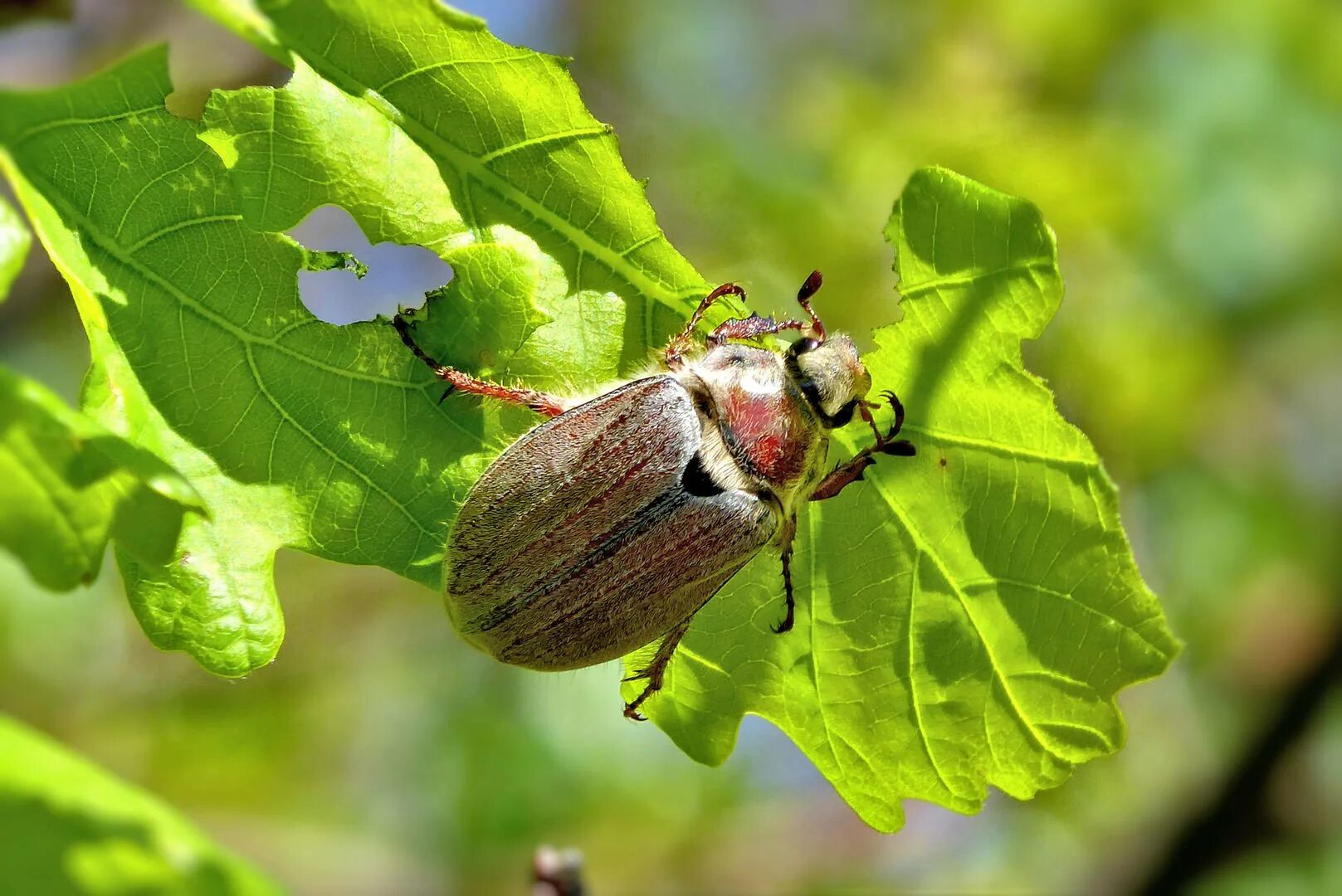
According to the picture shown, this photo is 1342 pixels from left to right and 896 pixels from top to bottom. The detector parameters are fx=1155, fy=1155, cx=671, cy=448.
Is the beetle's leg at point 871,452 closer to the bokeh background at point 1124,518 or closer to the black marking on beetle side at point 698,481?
the black marking on beetle side at point 698,481

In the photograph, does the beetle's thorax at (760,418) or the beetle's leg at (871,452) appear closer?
the beetle's leg at (871,452)

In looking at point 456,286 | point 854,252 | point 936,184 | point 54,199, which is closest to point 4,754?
point 54,199

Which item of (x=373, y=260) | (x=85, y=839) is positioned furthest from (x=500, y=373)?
(x=373, y=260)

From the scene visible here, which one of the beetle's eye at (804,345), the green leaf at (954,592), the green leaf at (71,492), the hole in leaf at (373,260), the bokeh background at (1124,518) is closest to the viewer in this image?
the green leaf at (71,492)

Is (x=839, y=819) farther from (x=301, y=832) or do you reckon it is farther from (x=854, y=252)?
(x=854, y=252)

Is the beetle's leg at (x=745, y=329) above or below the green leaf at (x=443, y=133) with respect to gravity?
below

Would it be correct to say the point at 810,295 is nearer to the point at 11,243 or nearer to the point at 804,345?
the point at 804,345

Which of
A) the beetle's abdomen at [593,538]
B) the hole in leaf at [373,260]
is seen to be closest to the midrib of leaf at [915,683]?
the beetle's abdomen at [593,538]

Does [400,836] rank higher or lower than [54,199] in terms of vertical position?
lower
